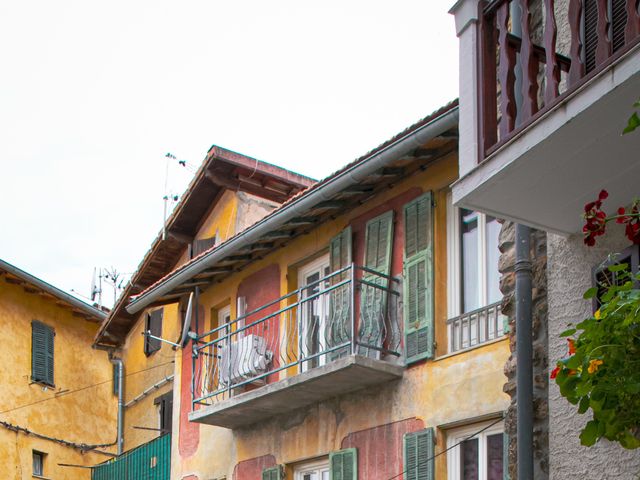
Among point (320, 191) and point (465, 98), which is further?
point (320, 191)

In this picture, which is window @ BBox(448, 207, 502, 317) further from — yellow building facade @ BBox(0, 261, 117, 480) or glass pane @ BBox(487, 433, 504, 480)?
yellow building facade @ BBox(0, 261, 117, 480)

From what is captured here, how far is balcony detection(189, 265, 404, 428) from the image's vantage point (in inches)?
567

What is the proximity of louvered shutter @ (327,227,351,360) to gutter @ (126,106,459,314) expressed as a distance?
0.62 meters

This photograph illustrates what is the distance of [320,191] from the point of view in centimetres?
1491

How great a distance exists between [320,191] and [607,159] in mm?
7725

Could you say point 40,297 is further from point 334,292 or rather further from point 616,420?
point 616,420

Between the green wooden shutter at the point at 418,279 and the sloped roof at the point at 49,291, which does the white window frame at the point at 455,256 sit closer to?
the green wooden shutter at the point at 418,279

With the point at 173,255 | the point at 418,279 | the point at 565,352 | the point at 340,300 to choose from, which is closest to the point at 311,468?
the point at 340,300

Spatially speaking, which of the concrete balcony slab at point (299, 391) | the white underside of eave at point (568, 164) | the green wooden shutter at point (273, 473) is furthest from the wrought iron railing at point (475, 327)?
the white underside of eave at point (568, 164)

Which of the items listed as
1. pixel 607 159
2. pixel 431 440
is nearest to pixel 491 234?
pixel 431 440

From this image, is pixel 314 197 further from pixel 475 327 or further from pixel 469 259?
pixel 475 327

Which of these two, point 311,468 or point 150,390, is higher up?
point 150,390

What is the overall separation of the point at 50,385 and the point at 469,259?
1401 centimetres

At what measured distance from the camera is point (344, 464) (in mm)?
14773
